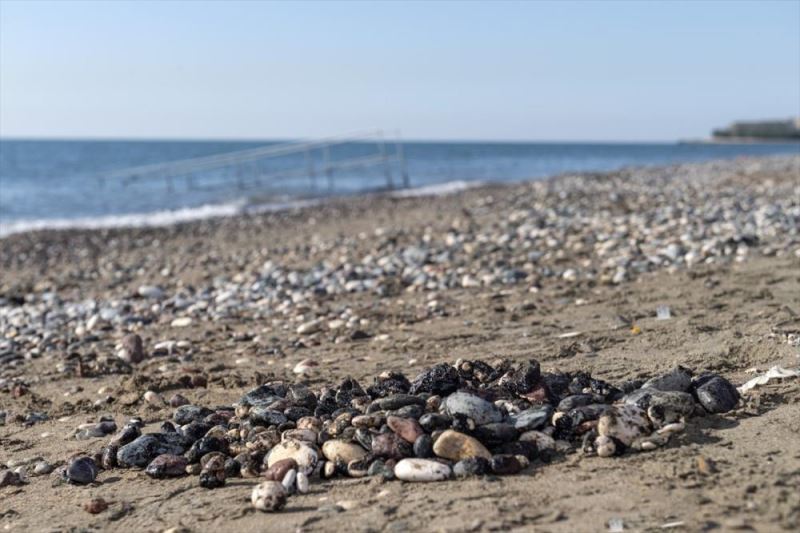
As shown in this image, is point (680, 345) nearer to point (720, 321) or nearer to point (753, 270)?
point (720, 321)

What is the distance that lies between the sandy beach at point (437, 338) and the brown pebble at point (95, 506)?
4 cm

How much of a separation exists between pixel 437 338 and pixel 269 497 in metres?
2.72

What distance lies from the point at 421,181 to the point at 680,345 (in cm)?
2513

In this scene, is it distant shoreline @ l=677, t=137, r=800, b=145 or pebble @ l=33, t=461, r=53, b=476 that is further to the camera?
distant shoreline @ l=677, t=137, r=800, b=145

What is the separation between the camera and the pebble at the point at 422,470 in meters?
2.85

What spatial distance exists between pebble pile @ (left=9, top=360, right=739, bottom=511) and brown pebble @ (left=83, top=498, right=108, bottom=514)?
25cm

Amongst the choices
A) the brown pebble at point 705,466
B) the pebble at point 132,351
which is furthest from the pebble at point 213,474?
the pebble at point 132,351

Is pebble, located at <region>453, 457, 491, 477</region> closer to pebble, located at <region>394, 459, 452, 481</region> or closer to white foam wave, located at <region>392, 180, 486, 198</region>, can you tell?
pebble, located at <region>394, 459, 452, 481</region>

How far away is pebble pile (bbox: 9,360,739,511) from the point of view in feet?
9.66

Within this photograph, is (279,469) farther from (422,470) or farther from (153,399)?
(153,399)

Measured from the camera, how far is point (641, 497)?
2578 millimetres

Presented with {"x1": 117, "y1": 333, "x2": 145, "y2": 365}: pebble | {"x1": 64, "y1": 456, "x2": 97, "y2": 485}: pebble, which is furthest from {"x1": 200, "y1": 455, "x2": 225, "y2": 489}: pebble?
{"x1": 117, "y1": 333, "x2": 145, "y2": 365}: pebble

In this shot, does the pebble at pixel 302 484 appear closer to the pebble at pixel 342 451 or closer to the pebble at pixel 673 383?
the pebble at pixel 342 451

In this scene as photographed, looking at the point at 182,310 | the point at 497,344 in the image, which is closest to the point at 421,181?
the point at 182,310
